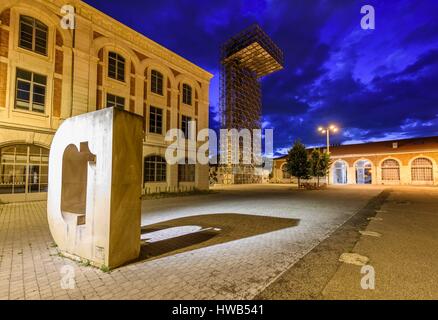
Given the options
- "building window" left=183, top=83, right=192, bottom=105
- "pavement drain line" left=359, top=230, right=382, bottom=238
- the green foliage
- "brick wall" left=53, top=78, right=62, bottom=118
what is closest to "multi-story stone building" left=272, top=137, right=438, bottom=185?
"building window" left=183, top=83, right=192, bottom=105

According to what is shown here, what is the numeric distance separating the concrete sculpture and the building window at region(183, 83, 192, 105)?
18630 mm

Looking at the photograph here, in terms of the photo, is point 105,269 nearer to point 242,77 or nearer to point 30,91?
point 30,91

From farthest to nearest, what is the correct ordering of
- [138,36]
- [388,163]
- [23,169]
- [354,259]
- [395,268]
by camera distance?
[388,163]
[138,36]
[23,169]
[354,259]
[395,268]

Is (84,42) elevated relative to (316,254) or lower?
elevated

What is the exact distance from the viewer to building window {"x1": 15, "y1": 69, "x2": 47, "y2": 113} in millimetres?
12852

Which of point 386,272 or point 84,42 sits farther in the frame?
point 84,42

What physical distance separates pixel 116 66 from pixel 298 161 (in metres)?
20.4

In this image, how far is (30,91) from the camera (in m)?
13.2

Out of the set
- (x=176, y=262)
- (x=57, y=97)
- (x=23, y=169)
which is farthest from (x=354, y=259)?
(x=57, y=97)
